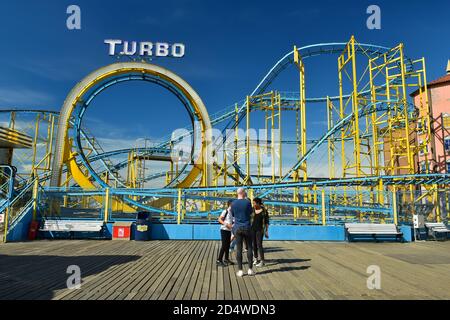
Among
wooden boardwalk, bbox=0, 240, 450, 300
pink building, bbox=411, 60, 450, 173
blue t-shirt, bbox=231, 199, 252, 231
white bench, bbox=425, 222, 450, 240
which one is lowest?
wooden boardwalk, bbox=0, 240, 450, 300

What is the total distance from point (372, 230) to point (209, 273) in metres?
7.44

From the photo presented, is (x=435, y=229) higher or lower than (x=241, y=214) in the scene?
lower

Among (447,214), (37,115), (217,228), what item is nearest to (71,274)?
(217,228)

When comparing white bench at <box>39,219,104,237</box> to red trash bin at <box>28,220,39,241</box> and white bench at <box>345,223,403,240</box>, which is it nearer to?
red trash bin at <box>28,220,39,241</box>

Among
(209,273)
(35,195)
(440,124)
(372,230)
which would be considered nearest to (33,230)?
Result: (35,195)

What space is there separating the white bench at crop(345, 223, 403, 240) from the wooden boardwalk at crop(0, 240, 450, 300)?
3.34ft

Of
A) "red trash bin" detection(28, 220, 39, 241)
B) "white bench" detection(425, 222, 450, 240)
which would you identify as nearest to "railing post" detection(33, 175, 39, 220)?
"red trash bin" detection(28, 220, 39, 241)

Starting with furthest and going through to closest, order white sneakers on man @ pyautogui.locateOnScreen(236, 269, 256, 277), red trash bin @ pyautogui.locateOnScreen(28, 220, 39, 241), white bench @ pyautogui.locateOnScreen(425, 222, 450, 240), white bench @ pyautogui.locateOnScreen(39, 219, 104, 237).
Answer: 1. white bench @ pyautogui.locateOnScreen(425, 222, 450, 240)
2. white bench @ pyautogui.locateOnScreen(39, 219, 104, 237)
3. red trash bin @ pyautogui.locateOnScreen(28, 220, 39, 241)
4. white sneakers on man @ pyautogui.locateOnScreen(236, 269, 256, 277)

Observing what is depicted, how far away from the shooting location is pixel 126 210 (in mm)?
18891

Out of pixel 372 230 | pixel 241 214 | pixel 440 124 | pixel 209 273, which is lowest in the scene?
pixel 209 273

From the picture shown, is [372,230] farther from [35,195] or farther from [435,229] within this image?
[35,195]

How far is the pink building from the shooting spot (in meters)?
24.1

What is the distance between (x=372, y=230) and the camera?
1066cm
